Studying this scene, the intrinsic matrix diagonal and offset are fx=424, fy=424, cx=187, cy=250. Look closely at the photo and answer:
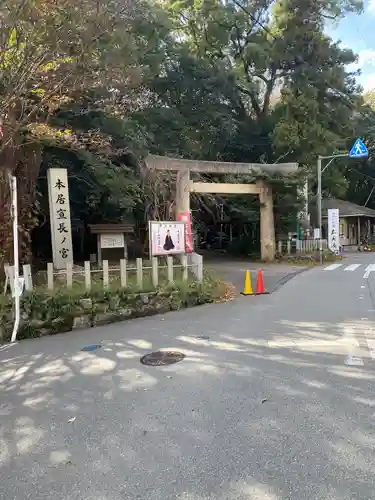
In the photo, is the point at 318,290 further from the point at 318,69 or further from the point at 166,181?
the point at 318,69

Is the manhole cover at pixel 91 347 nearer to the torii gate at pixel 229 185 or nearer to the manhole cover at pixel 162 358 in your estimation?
the manhole cover at pixel 162 358

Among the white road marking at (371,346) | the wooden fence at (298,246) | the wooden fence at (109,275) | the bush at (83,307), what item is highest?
the wooden fence at (298,246)

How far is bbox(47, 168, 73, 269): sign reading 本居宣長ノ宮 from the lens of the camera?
1091 centimetres

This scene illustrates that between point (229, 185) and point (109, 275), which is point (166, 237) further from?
point (229, 185)

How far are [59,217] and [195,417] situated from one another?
8219 millimetres

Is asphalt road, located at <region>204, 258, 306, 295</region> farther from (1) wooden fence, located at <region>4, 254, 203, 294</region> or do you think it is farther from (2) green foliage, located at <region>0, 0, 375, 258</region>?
(2) green foliage, located at <region>0, 0, 375, 258</region>

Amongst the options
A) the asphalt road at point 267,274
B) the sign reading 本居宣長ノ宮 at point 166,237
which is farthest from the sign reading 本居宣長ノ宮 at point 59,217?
the asphalt road at point 267,274

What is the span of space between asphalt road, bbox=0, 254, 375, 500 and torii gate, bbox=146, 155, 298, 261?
977cm

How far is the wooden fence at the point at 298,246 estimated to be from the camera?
74.2ft

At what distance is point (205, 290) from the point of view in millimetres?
10609

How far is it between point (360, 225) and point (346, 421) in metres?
36.1

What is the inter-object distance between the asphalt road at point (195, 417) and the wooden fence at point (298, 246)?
50.9 feet

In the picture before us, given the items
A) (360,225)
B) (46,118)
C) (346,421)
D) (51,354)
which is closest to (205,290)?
(51,354)

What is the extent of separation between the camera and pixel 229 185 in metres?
18.9
